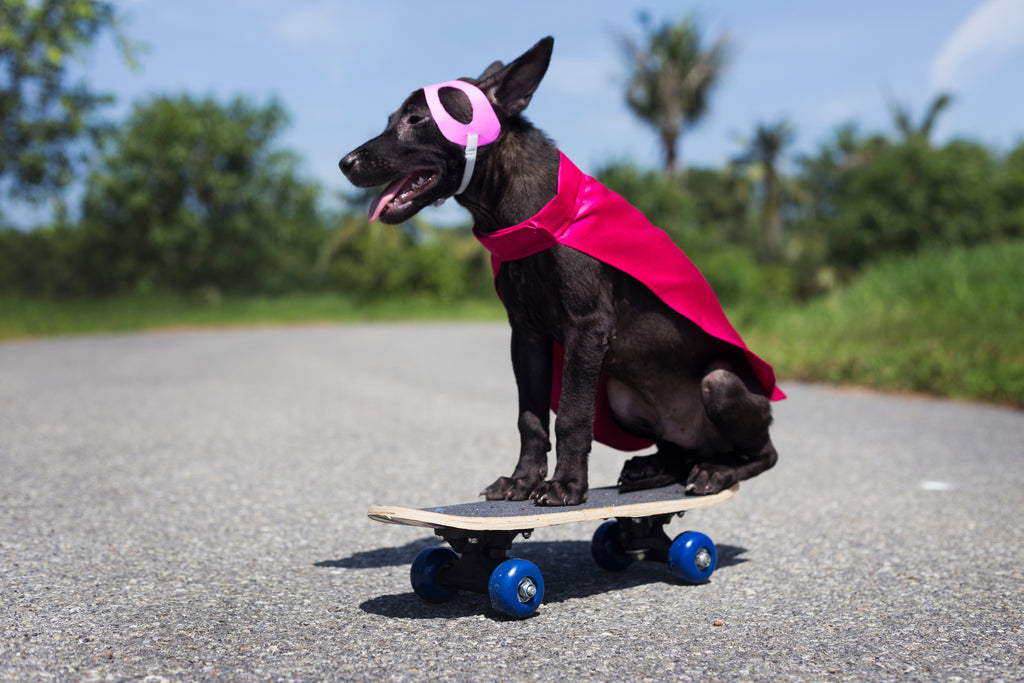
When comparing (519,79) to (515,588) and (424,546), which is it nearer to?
(515,588)

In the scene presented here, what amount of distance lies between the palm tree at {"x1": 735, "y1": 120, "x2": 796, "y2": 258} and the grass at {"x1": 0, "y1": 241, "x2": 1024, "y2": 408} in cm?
2944

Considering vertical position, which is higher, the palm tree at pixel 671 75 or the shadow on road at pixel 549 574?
the palm tree at pixel 671 75

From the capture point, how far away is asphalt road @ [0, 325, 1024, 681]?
275cm

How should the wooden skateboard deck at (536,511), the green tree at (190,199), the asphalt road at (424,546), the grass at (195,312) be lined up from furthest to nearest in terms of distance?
the green tree at (190,199) → the grass at (195,312) → the wooden skateboard deck at (536,511) → the asphalt road at (424,546)

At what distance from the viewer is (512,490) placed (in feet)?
11.1

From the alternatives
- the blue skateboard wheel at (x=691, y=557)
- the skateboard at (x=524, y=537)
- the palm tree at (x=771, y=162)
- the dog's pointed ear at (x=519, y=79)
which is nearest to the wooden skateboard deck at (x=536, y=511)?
the skateboard at (x=524, y=537)

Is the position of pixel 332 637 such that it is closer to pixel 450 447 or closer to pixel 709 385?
pixel 709 385

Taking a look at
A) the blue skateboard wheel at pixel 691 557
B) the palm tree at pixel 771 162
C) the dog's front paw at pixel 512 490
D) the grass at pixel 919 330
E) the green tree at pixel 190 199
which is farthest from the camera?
the palm tree at pixel 771 162

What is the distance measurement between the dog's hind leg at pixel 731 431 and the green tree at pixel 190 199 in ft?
107

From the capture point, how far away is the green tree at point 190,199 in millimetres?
33531

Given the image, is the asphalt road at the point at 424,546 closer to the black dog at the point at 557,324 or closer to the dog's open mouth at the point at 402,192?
the black dog at the point at 557,324

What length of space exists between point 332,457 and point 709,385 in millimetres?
3598

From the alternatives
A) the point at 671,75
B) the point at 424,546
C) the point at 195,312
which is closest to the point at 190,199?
the point at 195,312

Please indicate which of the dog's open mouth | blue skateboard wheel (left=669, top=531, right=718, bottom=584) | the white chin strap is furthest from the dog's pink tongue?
blue skateboard wheel (left=669, top=531, right=718, bottom=584)
